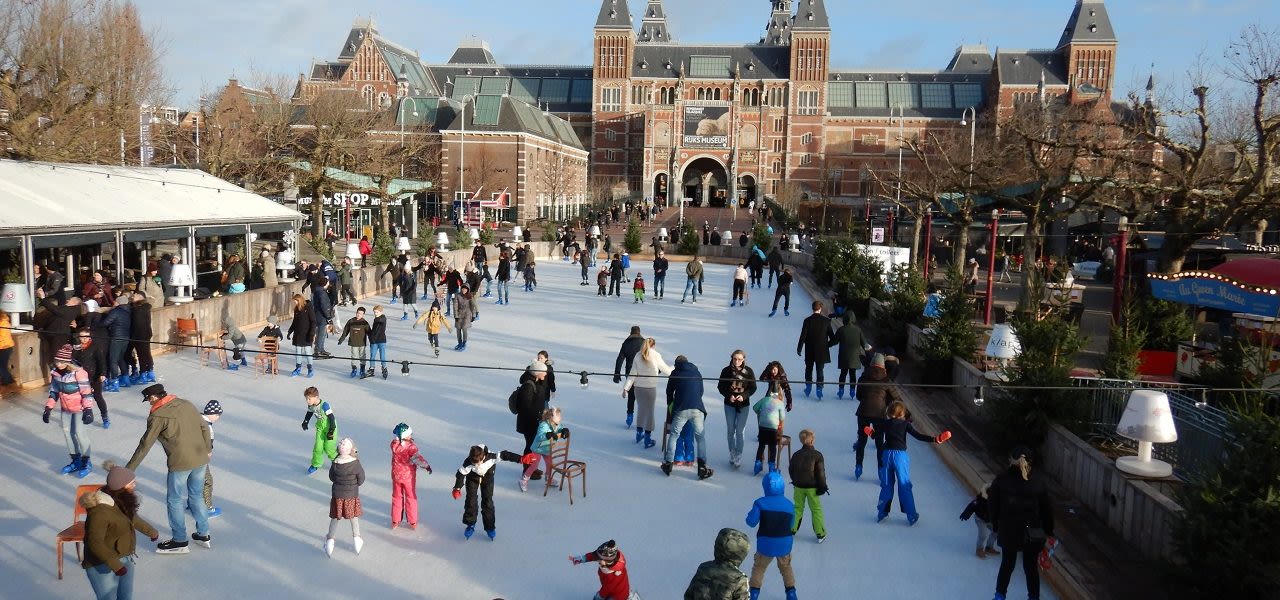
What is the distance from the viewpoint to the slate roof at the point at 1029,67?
69188 millimetres

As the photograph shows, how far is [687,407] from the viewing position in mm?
8781

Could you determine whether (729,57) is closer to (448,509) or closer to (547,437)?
(547,437)

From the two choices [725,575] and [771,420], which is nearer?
[725,575]

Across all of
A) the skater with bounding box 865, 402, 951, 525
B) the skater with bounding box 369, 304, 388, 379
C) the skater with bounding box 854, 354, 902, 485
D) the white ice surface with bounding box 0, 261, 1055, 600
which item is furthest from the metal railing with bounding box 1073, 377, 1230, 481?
the skater with bounding box 369, 304, 388, 379

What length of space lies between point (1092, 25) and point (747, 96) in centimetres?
2645

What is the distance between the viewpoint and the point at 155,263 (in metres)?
17.1

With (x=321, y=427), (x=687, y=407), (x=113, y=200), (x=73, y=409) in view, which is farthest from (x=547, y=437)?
(x=113, y=200)

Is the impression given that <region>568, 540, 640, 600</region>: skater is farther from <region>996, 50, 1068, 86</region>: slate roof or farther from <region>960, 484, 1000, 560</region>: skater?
<region>996, 50, 1068, 86</region>: slate roof

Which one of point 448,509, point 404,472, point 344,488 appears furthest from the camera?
point 448,509

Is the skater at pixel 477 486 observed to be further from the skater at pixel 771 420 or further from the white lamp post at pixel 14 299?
the white lamp post at pixel 14 299

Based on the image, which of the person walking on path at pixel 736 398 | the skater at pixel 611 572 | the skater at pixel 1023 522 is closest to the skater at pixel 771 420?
the person walking on path at pixel 736 398

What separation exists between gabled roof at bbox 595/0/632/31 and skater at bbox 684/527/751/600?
7417 cm

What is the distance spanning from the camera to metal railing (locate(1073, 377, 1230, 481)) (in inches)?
278

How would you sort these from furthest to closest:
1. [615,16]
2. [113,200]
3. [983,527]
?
[615,16] < [113,200] < [983,527]
